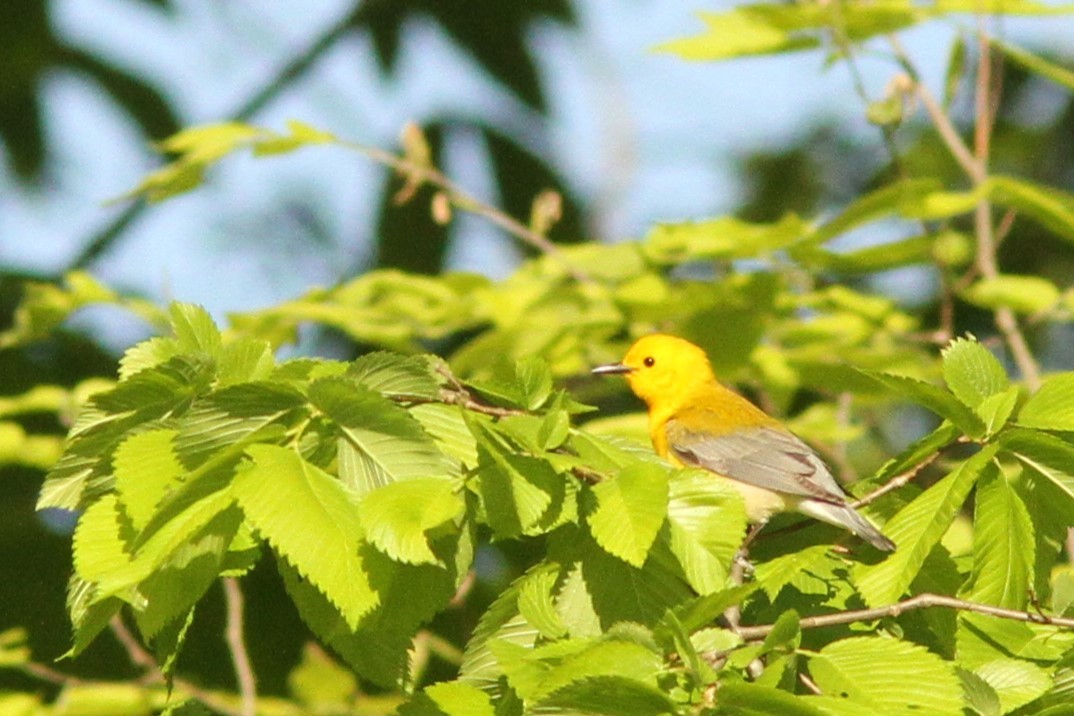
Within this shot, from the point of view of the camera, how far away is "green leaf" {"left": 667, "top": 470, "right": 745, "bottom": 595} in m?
2.05

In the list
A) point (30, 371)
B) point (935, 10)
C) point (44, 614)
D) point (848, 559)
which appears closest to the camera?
point (848, 559)

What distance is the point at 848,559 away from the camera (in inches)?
96.9

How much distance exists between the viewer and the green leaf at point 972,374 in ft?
7.33

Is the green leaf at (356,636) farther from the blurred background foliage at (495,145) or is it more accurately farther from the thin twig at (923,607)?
the blurred background foliage at (495,145)

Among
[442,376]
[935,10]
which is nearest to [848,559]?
[442,376]

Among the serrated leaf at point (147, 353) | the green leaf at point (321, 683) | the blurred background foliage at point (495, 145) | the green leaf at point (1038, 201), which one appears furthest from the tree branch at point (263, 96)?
the serrated leaf at point (147, 353)

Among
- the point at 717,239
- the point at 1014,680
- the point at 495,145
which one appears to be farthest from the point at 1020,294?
the point at 495,145

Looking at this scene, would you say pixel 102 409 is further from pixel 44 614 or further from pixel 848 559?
pixel 44 614

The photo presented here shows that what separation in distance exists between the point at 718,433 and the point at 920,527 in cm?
253

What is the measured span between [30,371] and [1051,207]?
3.92 m

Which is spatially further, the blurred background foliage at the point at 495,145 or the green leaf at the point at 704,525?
the blurred background foliage at the point at 495,145

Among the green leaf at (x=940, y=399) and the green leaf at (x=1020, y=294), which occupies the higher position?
the green leaf at (x=940, y=399)

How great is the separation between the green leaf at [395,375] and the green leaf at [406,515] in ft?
0.51

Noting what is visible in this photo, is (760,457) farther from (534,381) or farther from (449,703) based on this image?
(449,703)
